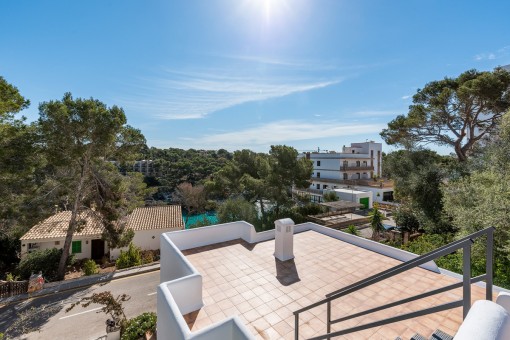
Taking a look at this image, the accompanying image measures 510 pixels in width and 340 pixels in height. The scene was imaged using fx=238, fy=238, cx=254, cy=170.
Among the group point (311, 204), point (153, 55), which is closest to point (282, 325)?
point (153, 55)

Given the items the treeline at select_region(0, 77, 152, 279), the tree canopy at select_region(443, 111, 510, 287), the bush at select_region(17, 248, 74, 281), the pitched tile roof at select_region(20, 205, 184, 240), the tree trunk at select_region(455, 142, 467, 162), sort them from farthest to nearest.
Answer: the tree trunk at select_region(455, 142, 467, 162)
the pitched tile roof at select_region(20, 205, 184, 240)
the bush at select_region(17, 248, 74, 281)
the treeline at select_region(0, 77, 152, 279)
the tree canopy at select_region(443, 111, 510, 287)

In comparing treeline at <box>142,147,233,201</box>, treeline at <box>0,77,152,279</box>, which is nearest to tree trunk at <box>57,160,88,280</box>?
Answer: treeline at <box>0,77,152,279</box>

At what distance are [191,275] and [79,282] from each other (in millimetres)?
11282

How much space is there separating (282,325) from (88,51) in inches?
493

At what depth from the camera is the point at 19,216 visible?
11.8 metres

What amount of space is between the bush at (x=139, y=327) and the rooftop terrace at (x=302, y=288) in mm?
2661

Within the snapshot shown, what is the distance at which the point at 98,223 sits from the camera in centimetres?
1452

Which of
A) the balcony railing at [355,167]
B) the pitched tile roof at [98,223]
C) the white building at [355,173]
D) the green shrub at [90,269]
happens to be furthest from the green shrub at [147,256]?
the balcony railing at [355,167]

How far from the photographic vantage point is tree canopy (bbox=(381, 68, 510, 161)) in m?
13.2

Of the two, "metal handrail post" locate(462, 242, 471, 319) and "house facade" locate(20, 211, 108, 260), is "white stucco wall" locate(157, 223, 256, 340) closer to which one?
"metal handrail post" locate(462, 242, 471, 319)

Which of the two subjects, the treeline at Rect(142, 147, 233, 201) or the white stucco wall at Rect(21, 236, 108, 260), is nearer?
the white stucco wall at Rect(21, 236, 108, 260)

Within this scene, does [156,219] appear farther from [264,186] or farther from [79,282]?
[264,186]

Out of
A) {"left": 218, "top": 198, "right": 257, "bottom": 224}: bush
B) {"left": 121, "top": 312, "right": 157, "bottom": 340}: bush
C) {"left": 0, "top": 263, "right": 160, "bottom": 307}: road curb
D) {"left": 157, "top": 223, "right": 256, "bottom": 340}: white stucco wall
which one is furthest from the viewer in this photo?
{"left": 218, "top": 198, "right": 257, "bottom": 224}: bush

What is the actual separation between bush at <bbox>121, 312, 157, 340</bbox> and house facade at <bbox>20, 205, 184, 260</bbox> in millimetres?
8322
